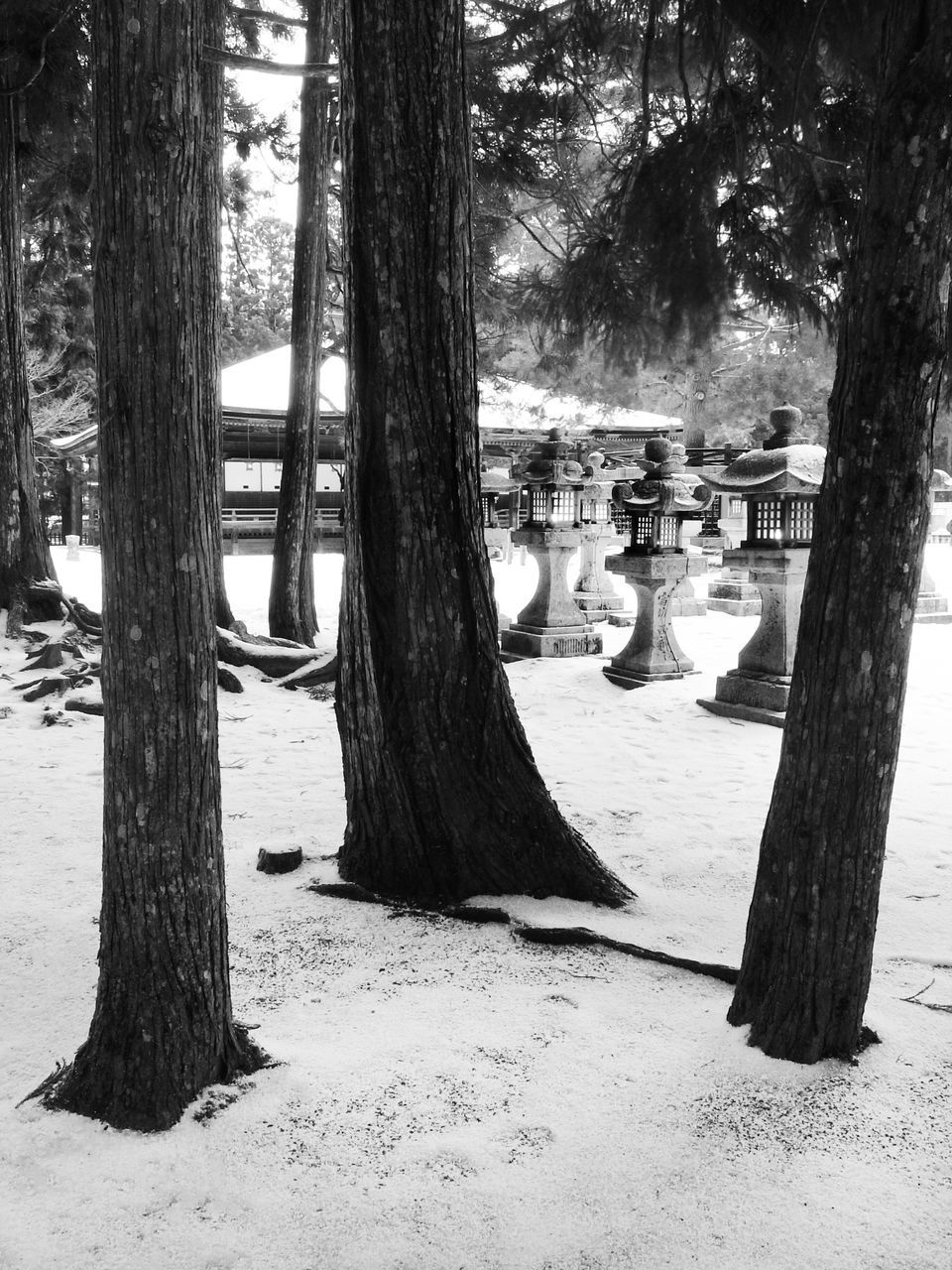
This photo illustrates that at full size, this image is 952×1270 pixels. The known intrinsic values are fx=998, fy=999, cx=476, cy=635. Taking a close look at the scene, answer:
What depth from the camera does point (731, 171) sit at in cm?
527

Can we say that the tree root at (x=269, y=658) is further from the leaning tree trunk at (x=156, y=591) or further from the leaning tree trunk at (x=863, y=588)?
the leaning tree trunk at (x=863, y=588)

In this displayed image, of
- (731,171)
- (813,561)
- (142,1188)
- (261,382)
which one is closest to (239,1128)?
(142,1188)

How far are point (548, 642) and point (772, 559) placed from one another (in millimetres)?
2795

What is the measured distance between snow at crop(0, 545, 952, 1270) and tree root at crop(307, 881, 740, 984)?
0.04 meters

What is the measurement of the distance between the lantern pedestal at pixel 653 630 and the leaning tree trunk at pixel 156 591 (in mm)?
6078

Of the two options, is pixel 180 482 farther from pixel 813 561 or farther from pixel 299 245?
pixel 299 245

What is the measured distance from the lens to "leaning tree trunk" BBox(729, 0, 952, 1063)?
2.21m

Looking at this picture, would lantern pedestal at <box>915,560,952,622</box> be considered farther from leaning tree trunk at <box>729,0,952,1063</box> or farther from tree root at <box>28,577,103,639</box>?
leaning tree trunk at <box>729,0,952,1063</box>

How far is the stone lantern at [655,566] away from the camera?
26.7ft

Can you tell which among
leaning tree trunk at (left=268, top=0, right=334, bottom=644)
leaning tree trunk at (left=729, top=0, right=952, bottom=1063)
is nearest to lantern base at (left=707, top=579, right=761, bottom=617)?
leaning tree trunk at (left=268, top=0, right=334, bottom=644)

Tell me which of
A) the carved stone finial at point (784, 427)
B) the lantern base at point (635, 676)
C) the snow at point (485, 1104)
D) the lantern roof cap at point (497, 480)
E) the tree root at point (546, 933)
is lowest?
the snow at point (485, 1104)

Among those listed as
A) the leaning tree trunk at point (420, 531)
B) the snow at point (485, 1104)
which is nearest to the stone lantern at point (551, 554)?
the snow at point (485, 1104)

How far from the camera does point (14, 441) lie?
8266mm

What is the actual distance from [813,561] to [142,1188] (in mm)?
2031
